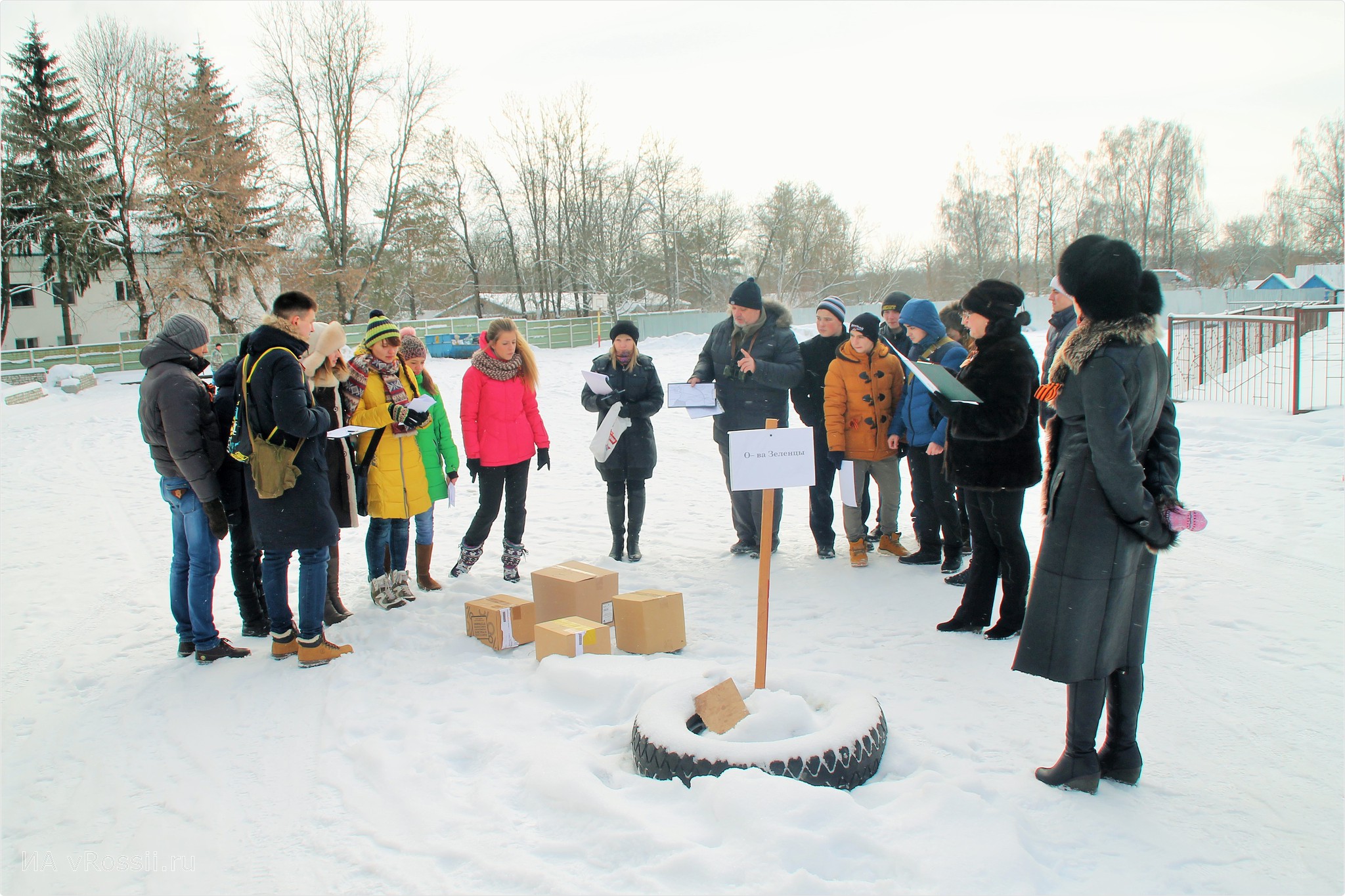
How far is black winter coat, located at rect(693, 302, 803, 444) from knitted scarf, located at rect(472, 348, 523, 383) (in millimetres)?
1370

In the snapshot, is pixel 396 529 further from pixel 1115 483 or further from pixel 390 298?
pixel 390 298

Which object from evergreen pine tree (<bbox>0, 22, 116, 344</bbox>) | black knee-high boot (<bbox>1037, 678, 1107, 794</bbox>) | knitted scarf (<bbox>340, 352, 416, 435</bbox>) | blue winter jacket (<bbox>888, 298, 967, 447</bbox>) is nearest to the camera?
black knee-high boot (<bbox>1037, 678, 1107, 794</bbox>)

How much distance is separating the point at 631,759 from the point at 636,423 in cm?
329

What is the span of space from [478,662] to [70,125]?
4007cm

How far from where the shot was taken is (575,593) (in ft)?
15.3

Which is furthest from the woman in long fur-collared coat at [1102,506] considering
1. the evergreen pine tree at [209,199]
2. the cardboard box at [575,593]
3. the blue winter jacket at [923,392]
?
the evergreen pine tree at [209,199]

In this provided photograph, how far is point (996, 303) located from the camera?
441 cm

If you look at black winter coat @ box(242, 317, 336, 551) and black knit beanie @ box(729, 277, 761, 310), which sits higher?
black knit beanie @ box(729, 277, 761, 310)

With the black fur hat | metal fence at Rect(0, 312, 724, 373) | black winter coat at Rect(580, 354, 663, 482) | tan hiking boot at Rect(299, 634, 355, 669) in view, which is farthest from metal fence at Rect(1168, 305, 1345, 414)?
metal fence at Rect(0, 312, 724, 373)

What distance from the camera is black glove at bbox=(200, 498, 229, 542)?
4.37m

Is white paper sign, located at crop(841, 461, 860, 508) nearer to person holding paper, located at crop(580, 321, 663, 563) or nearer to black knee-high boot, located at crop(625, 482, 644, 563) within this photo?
person holding paper, located at crop(580, 321, 663, 563)

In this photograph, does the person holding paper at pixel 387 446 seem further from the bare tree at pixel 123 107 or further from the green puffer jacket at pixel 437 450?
the bare tree at pixel 123 107

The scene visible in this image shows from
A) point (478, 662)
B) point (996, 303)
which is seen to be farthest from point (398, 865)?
point (996, 303)

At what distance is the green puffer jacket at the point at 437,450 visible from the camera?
5434 mm
